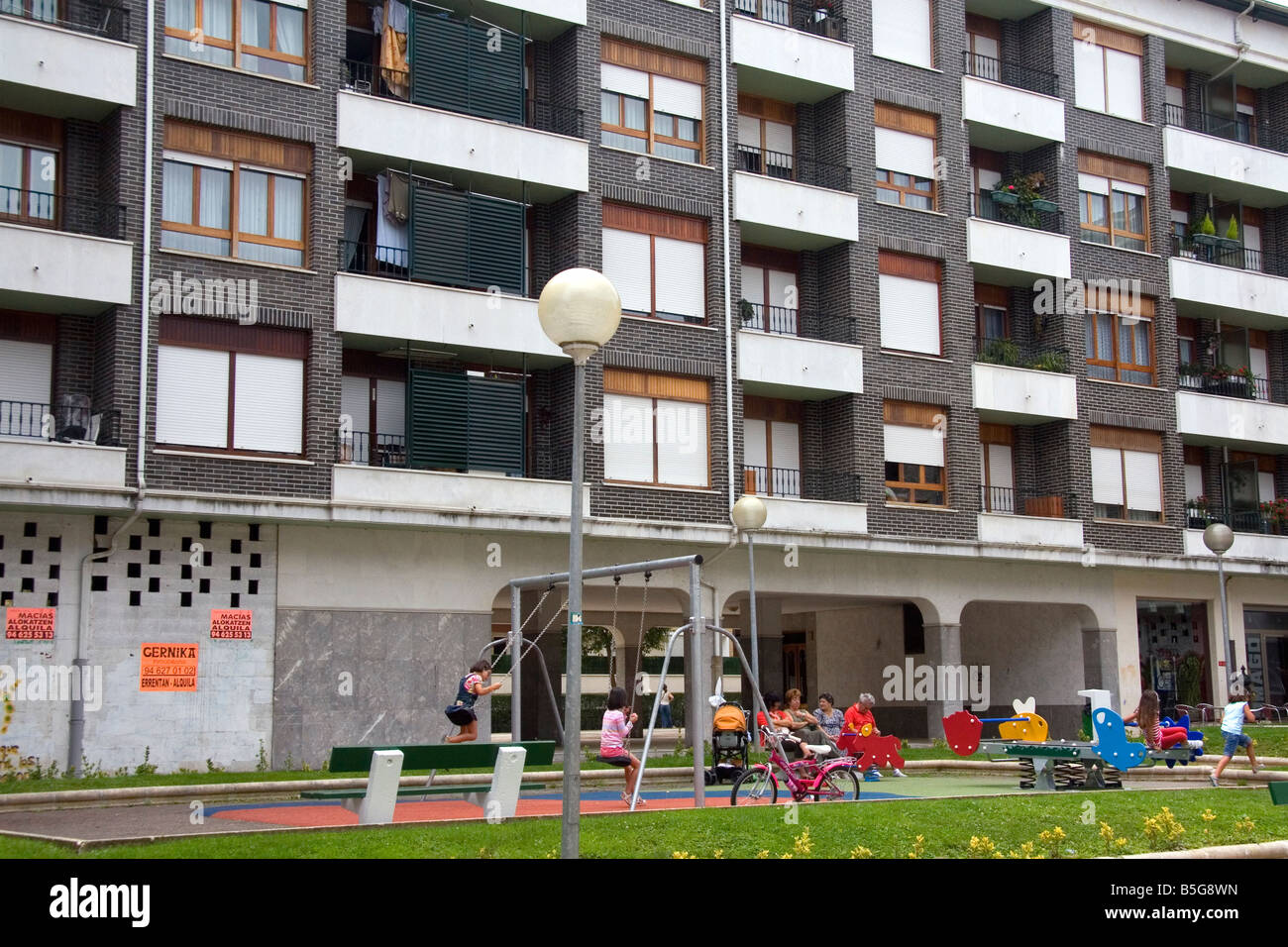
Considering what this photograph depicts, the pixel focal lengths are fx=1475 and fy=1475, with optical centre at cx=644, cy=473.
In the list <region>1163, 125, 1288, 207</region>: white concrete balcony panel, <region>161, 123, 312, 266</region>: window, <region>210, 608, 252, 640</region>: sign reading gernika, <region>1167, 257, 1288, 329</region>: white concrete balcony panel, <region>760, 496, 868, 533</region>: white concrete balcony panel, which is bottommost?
<region>210, 608, 252, 640</region>: sign reading gernika

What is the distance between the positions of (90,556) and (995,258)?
22.1 m

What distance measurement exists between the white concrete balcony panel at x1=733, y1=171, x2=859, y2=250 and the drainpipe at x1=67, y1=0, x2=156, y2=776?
41.0 ft

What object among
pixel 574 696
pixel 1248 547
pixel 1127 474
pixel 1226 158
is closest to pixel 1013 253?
pixel 1127 474

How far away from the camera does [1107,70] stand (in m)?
38.8

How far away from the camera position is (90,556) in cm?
2434

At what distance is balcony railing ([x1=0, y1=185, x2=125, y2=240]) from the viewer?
24938 mm

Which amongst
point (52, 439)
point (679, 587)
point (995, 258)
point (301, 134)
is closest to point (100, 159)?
point (301, 134)

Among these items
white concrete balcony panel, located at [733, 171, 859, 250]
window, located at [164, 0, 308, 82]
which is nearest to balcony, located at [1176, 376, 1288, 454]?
white concrete balcony panel, located at [733, 171, 859, 250]

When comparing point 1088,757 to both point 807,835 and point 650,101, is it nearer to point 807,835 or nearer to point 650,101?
point 807,835

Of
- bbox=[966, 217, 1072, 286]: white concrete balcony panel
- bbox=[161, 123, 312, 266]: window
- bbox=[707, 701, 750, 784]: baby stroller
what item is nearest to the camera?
bbox=[707, 701, 750, 784]: baby stroller

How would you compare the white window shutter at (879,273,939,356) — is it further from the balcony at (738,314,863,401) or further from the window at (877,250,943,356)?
the balcony at (738,314,863,401)

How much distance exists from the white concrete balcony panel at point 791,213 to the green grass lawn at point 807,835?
18.0 meters

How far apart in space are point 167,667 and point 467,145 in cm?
1120

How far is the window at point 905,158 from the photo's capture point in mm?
34812
